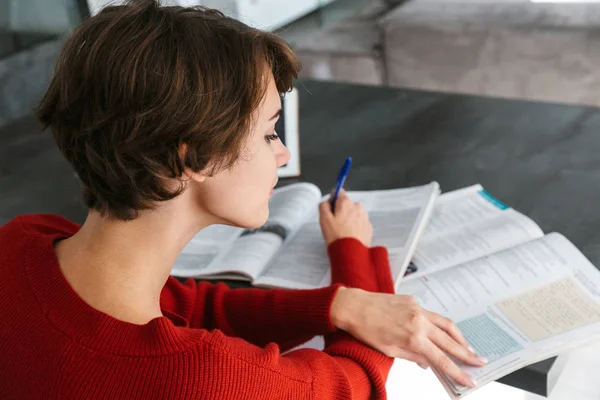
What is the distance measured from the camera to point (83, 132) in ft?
2.55

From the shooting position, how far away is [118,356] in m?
0.72

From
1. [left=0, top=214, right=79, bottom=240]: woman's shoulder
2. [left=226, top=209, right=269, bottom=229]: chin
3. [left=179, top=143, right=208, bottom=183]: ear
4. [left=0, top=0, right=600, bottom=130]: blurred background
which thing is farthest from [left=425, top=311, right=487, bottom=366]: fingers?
[left=0, top=0, right=600, bottom=130]: blurred background

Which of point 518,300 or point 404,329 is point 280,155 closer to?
point 404,329

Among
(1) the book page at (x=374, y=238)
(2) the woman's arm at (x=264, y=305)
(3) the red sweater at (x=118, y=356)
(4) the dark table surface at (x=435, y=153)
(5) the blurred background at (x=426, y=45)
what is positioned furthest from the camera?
(5) the blurred background at (x=426, y=45)

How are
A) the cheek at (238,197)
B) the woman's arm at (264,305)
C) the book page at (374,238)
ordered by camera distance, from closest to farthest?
the cheek at (238,197) < the woman's arm at (264,305) < the book page at (374,238)

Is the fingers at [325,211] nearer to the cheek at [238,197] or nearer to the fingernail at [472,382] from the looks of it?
the cheek at [238,197]

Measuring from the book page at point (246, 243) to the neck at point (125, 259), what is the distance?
0.28m

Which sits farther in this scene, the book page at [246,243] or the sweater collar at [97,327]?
the book page at [246,243]

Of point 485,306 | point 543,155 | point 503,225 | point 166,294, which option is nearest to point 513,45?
point 543,155

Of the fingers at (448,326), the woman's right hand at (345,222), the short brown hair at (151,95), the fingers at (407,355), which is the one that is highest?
the short brown hair at (151,95)

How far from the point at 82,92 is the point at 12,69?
1336 millimetres

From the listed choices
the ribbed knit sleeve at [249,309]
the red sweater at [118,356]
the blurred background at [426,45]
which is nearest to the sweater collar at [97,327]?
the red sweater at [118,356]

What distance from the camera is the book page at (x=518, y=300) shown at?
2.98 ft

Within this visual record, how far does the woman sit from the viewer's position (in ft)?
2.37
